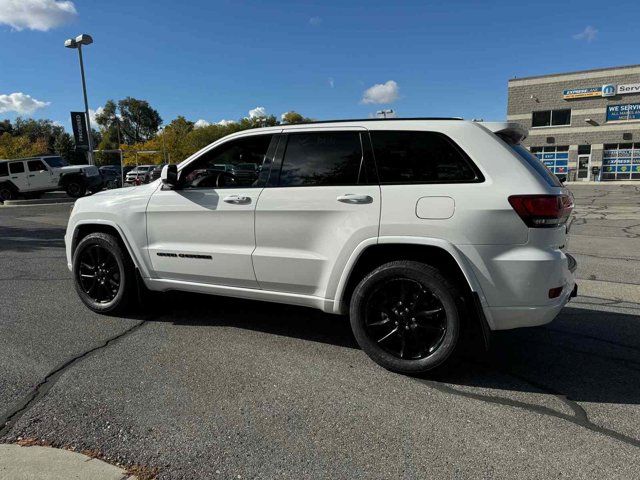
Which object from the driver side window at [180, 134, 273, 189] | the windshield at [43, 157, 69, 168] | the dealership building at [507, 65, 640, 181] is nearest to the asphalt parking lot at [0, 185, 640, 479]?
the driver side window at [180, 134, 273, 189]

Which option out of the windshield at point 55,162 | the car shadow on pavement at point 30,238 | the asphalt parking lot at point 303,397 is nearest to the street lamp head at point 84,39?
the windshield at point 55,162

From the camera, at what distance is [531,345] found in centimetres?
416

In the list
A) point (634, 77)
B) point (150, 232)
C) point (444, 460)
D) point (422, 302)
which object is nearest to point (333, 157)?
point (422, 302)

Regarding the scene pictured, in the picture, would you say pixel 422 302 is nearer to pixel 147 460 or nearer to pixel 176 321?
pixel 147 460

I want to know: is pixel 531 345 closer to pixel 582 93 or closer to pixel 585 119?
pixel 585 119

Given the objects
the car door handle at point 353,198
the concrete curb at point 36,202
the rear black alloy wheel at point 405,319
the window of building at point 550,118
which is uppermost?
the window of building at point 550,118

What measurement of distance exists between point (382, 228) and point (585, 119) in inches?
1615

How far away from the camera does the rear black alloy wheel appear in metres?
3.44

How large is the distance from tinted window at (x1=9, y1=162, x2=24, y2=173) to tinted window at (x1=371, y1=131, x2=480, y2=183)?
2413cm

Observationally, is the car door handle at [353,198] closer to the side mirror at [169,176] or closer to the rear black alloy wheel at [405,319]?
the rear black alloy wheel at [405,319]

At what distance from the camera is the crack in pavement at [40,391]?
2871 mm

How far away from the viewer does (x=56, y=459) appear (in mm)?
2477

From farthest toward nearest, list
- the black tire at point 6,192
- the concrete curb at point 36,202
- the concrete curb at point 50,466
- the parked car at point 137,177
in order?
the parked car at point 137,177 → the black tire at point 6,192 → the concrete curb at point 36,202 → the concrete curb at point 50,466

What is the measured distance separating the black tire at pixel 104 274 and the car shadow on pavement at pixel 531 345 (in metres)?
0.51
